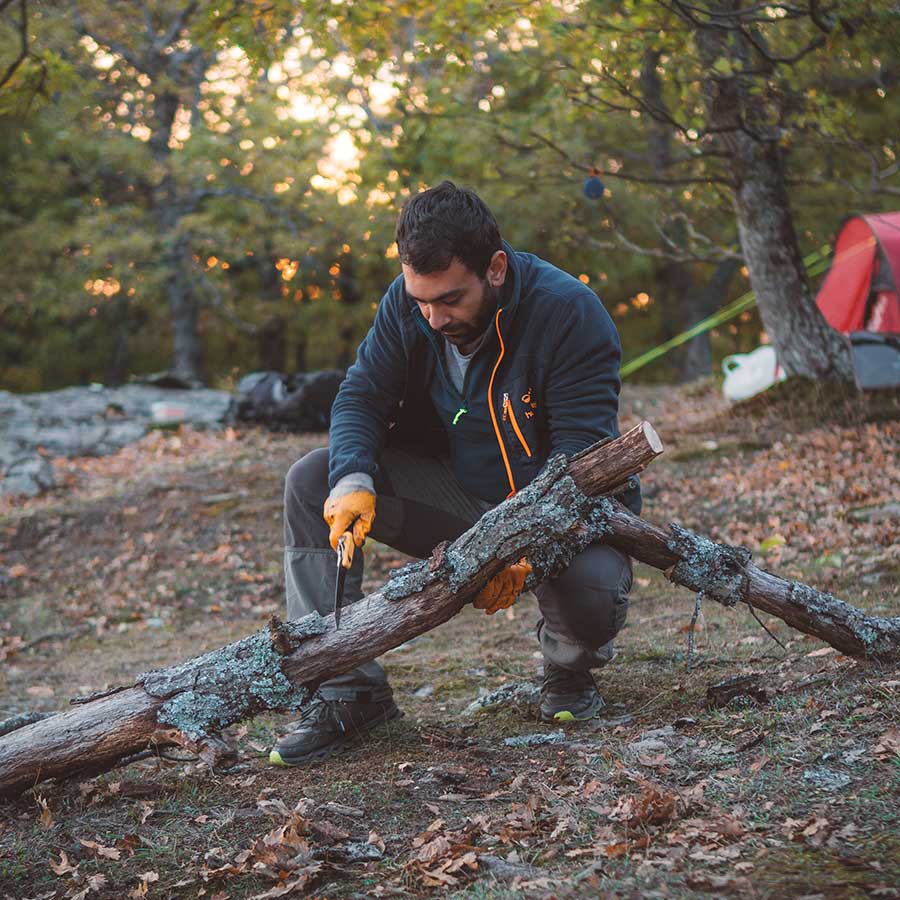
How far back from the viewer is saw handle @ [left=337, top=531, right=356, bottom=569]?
3061 mm

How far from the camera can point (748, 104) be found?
7363 mm

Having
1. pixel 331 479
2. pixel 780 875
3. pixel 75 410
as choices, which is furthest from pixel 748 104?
A: pixel 75 410

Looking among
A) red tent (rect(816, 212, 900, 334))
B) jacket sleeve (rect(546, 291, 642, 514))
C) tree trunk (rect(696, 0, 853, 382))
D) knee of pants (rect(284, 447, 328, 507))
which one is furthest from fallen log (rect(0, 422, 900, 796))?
red tent (rect(816, 212, 900, 334))

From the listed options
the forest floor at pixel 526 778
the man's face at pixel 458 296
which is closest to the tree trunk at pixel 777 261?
the forest floor at pixel 526 778

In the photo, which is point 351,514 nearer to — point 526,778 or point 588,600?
point 588,600

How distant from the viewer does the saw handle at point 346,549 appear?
3.06m

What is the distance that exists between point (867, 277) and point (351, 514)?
8326mm

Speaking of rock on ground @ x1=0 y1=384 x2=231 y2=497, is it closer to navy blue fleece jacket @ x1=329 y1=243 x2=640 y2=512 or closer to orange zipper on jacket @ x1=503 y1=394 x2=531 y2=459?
navy blue fleece jacket @ x1=329 y1=243 x2=640 y2=512

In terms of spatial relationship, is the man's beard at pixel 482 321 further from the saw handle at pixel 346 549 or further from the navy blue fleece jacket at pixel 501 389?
the saw handle at pixel 346 549

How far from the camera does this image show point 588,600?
10.2 feet

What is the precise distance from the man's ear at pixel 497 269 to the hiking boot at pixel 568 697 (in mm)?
1318

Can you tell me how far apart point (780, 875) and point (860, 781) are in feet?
1.81

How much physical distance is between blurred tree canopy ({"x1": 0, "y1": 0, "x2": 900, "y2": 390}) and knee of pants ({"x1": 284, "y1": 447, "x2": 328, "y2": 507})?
4.45m

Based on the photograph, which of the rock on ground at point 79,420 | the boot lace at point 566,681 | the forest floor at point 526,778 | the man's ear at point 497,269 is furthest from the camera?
the rock on ground at point 79,420
